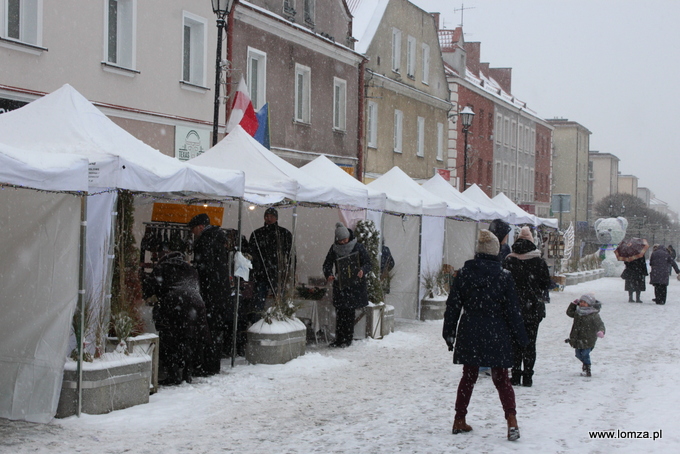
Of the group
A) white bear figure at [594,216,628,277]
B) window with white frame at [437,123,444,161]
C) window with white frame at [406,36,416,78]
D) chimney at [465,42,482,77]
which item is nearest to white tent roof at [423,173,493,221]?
window with white frame at [406,36,416,78]

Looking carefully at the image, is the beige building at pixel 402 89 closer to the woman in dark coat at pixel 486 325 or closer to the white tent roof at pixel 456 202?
the white tent roof at pixel 456 202

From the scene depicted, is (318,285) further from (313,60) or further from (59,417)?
(313,60)

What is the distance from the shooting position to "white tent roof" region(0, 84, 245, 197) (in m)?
7.83

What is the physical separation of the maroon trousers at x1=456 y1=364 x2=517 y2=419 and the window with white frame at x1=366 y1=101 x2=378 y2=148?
20928 millimetres

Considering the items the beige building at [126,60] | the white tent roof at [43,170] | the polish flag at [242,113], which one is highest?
the beige building at [126,60]

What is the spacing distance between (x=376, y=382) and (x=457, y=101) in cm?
2876

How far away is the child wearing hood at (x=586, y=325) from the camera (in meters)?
10.3

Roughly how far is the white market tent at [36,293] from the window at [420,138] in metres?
25.5

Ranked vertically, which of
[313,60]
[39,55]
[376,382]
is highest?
[313,60]

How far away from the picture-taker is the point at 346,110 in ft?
83.5

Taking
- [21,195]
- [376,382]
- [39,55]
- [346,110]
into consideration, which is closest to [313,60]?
[346,110]

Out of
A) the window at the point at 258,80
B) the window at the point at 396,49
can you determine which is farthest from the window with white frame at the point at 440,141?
the window at the point at 258,80

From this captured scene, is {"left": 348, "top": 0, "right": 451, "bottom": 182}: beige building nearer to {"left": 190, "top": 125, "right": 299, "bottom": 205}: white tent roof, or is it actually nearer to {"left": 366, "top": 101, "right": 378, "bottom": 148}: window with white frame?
{"left": 366, "top": 101, "right": 378, "bottom": 148}: window with white frame

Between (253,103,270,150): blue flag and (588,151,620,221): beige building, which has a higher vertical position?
(588,151,620,221): beige building
